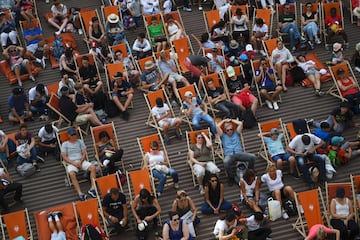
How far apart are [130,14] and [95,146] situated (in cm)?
541

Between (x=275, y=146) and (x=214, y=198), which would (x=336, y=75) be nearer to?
(x=275, y=146)

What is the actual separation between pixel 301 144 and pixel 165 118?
2.93 meters

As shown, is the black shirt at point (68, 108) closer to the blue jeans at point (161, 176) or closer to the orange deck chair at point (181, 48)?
the blue jeans at point (161, 176)

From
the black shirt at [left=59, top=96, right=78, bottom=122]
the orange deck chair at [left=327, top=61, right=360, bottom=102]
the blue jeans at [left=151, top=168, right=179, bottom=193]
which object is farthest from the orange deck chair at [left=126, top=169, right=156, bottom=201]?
the orange deck chair at [left=327, top=61, right=360, bottom=102]

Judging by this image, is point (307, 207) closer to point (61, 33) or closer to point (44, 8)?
point (61, 33)

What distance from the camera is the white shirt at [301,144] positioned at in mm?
13453

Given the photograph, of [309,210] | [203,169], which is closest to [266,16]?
[203,169]

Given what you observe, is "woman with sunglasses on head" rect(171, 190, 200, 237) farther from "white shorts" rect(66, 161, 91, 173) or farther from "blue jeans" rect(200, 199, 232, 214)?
"white shorts" rect(66, 161, 91, 173)

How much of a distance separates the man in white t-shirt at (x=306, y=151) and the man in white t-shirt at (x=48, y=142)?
463 cm

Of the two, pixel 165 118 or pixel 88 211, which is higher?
pixel 165 118

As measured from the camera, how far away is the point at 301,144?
13469mm

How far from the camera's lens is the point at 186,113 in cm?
1473

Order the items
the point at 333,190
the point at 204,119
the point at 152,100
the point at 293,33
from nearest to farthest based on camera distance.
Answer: the point at 333,190 < the point at 204,119 < the point at 152,100 < the point at 293,33

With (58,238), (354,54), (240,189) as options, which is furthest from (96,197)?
(354,54)
